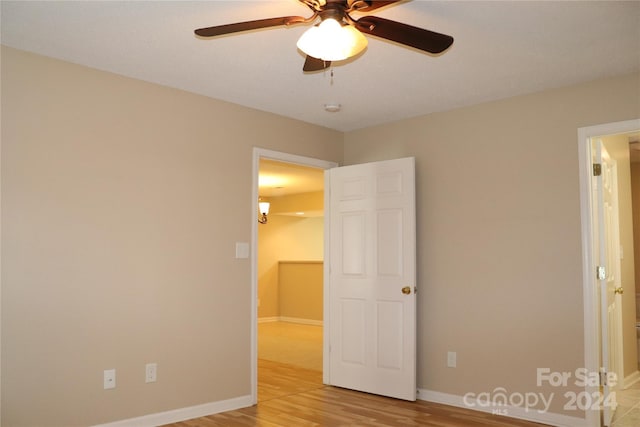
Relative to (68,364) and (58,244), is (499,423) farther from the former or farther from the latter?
(58,244)

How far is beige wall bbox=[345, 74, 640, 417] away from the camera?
3.85 meters

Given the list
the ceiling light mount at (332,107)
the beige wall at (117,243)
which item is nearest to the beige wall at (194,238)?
the beige wall at (117,243)

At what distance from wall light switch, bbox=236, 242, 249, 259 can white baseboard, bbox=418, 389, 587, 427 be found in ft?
6.24

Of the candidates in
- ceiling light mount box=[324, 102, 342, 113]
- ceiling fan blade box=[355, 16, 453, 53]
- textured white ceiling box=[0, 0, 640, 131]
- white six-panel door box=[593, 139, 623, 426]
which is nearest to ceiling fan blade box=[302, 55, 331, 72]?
textured white ceiling box=[0, 0, 640, 131]

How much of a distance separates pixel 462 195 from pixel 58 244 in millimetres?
3071

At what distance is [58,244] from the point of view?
3377 mm

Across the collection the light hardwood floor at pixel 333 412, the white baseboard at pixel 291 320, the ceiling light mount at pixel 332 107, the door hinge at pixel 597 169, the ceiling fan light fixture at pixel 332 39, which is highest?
the ceiling light mount at pixel 332 107

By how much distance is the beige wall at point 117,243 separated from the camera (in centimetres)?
324

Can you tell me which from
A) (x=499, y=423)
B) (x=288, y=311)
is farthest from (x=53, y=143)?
(x=288, y=311)

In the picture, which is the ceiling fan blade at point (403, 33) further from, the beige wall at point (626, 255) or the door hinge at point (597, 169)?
the beige wall at point (626, 255)

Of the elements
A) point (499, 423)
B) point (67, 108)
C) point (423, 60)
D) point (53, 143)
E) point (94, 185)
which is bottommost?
point (499, 423)

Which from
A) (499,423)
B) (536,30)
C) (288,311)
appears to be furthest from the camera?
(288,311)

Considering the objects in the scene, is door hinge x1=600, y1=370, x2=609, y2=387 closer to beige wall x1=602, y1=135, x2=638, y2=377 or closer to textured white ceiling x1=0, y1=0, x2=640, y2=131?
beige wall x1=602, y1=135, x2=638, y2=377

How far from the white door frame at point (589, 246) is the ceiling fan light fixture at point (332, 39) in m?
2.28
